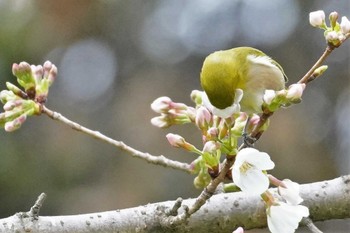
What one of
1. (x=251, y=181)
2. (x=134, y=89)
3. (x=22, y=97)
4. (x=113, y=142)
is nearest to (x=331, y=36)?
(x=251, y=181)

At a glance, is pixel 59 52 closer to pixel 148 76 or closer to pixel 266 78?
pixel 148 76

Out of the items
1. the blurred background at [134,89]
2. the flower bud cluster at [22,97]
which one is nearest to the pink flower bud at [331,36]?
the flower bud cluster at [22,97]

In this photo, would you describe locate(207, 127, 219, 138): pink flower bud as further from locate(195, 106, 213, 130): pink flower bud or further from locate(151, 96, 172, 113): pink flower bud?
locate(151, 96, 172, 113): pink flower bud

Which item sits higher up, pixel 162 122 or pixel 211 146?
pixel 162 122

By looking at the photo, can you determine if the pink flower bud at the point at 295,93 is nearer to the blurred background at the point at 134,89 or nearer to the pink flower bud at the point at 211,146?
the pink flower bud at the point at 211,146

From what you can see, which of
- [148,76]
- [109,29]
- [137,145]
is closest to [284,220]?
[137,145]

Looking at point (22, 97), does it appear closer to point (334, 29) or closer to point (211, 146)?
point (211, 146)
